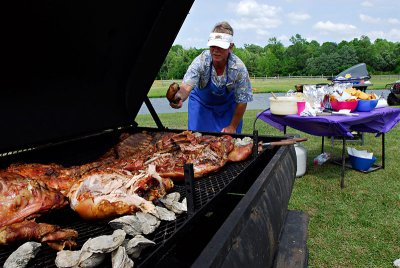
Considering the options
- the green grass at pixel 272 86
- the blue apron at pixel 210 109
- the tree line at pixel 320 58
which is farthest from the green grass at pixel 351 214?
the tree line at pixel 320 58

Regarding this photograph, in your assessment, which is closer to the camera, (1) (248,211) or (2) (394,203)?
(1) (248,211)

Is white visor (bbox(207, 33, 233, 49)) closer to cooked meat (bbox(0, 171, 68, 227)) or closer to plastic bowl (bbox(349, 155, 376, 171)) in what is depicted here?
cooked meat (bbox(0, 171, 68, 227))

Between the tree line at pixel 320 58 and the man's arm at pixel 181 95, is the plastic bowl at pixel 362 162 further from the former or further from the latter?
the tree line at pixel 320 58

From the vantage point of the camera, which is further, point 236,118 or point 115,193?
point 236,118

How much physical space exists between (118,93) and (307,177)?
3.83 metres

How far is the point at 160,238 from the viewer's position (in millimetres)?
1164

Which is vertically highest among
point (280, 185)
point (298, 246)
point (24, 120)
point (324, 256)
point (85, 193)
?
point (24, 120)

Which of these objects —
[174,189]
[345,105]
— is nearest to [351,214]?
[345,105]

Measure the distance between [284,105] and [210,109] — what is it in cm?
128

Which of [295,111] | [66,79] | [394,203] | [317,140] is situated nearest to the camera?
[66,79]

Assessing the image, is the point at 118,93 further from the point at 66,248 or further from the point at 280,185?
the point at 66,248

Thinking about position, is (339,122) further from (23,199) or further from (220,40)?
(23,199)

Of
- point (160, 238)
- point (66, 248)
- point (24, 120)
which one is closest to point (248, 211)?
point (160, 238)

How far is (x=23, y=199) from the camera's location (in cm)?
137
